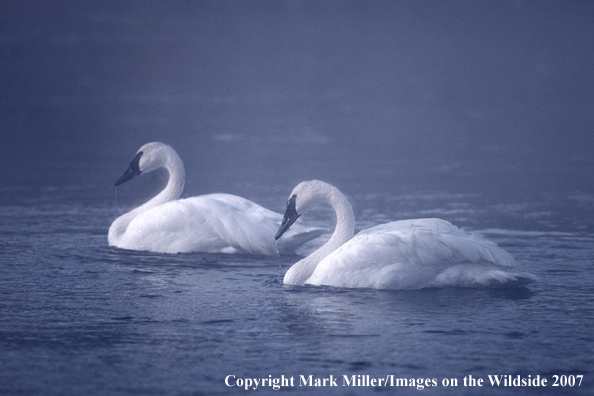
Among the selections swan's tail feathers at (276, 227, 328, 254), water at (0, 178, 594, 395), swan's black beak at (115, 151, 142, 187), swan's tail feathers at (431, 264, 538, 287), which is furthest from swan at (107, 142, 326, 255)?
swan's tail feathers at (431, 264, 538, 287)

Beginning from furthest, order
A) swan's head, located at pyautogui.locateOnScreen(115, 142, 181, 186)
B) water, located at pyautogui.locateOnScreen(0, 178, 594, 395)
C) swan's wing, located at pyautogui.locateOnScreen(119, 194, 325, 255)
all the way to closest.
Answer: swan's head, located at pyautogui.locateOnScreen(115, 142, 181, 186), swan's wing, located at pyautogui.locateOnScreen(119, 194, 325, 255), water, located at pyautogui.locateOnScreen(0, 178, 594, 395)

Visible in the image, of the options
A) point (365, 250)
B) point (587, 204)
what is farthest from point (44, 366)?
point (587, 204)

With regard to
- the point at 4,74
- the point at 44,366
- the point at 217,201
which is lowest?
the point at 44,366

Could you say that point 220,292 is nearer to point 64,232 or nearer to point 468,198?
point 64,232

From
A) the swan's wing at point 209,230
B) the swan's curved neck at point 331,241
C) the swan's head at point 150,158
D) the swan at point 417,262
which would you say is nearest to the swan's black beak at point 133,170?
the swan's head at point 150,158

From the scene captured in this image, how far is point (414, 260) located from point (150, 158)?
5.35 meters

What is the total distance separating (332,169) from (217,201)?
11568 millimetres

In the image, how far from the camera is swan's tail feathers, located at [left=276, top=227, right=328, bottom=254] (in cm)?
1118

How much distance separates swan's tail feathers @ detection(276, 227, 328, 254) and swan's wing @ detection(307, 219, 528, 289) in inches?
85.7

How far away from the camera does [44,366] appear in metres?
6.61

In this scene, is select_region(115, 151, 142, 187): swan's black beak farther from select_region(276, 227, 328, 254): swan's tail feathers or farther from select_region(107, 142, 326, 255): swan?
select_region(276, 227, 328, 254): swan's tail feathers

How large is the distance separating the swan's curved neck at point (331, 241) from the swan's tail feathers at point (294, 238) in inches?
65.0

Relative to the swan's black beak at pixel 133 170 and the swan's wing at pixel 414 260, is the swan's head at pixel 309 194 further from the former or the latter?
the swan's black beak at pixel 133 170

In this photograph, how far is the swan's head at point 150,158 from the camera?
13.1 metres
